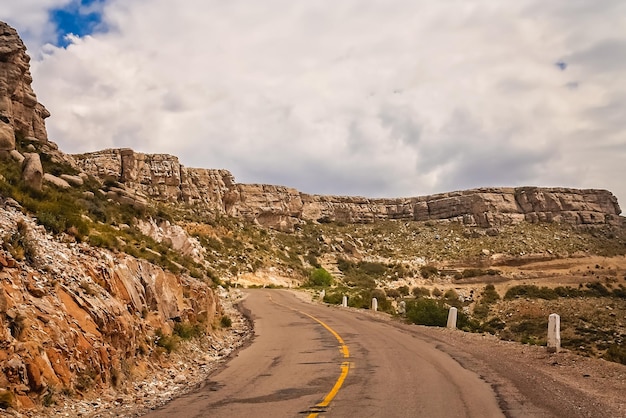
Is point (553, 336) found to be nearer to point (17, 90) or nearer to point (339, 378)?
point (339, 378)

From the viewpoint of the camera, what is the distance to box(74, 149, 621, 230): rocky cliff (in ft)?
298

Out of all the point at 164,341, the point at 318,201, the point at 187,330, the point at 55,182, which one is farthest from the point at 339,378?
the point at 318,201

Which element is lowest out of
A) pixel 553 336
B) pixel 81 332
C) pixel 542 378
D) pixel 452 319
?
pixel 542 378

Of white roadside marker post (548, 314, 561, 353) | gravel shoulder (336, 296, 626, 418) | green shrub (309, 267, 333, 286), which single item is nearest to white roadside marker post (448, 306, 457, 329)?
gravel shoulder (336, 296, 626, 418)

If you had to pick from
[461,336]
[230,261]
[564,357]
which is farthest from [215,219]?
[564,357]

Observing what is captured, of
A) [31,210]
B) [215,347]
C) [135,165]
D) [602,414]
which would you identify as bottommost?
[215,347]

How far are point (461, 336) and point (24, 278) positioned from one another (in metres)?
14.7

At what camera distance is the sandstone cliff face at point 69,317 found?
775 cm

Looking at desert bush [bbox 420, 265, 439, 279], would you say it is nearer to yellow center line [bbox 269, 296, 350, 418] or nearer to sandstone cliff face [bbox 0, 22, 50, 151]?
sandstone cliff face [bbox 0, 22, 50, 151]

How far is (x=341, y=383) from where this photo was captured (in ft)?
33.2

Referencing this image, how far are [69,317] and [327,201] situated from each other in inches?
4754

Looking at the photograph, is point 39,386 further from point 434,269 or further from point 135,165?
point 135,165

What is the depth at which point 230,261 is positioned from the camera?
214ft

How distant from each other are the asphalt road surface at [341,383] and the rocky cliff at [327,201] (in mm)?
77859
